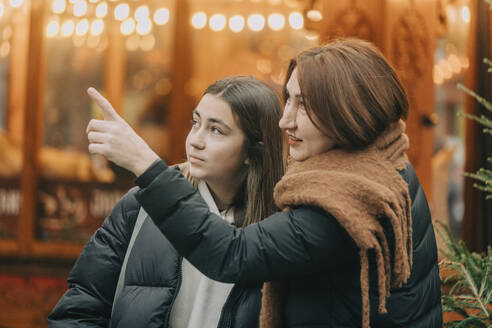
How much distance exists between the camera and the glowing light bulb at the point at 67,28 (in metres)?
6.42

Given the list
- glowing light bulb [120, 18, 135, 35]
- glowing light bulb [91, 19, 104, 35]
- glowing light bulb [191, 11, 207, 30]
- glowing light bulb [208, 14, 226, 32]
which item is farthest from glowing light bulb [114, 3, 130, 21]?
glowing light bulb [208, 14, 226, 32]

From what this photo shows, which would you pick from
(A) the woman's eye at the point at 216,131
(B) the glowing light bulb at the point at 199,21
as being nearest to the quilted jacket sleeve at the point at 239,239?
(A) the woman's eye at the point at 216,131

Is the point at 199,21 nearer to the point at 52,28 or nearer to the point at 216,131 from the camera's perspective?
the point at 52,28

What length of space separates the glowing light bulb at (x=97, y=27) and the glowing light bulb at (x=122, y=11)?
185mm

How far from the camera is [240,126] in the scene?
7.41 ft

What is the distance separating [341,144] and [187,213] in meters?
0.49

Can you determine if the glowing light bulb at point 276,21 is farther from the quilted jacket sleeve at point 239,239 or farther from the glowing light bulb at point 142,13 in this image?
the quilted jacket sleeve at point 239,239

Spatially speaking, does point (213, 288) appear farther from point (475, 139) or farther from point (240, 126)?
point (475, 139)

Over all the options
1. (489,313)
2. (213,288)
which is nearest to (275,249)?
(213,288)

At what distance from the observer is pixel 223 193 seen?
234 centimetres

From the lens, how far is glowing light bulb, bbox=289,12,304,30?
6152 millimetres

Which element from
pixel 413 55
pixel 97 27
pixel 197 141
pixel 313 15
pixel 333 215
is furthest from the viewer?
pixel 97 27

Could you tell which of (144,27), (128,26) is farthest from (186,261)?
(128,26)

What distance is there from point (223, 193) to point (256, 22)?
4.36 m
